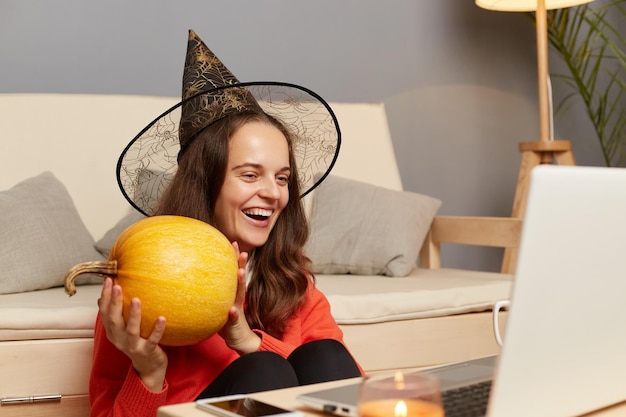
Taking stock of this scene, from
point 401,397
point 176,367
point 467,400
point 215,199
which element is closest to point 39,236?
point 215,199

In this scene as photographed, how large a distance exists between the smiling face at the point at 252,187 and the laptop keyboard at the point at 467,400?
682 millimetres

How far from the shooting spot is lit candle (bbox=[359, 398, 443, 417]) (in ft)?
2.13

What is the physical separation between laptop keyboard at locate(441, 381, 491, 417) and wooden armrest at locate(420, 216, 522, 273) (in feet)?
5.30

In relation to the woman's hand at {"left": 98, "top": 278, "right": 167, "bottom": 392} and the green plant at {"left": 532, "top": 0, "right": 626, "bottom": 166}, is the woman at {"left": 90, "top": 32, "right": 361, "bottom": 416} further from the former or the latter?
the green plant at {"left": 532, "top": 0, "right": 626, "bottom": 166}

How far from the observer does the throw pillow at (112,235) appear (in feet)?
7.18

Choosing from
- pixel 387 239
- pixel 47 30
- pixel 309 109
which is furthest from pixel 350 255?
pixel 47 30

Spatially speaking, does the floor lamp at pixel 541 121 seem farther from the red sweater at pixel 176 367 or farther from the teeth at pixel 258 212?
the red sweater at pixel 176 367

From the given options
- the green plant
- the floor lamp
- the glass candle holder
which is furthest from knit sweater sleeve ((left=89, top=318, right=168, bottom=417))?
the green plant

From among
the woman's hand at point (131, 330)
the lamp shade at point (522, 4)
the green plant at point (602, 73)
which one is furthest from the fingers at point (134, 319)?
the green plant at point (602, 73)

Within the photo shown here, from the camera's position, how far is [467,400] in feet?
2.71

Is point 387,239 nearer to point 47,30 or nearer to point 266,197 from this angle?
point 266,197

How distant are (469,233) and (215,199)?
128cm

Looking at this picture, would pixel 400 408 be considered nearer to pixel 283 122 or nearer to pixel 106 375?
pixel 106 375

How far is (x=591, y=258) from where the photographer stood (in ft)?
2.31
